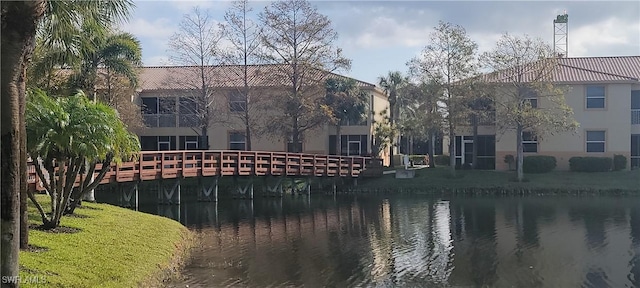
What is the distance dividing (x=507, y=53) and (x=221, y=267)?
2588cm

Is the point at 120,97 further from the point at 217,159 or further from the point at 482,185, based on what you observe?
the point at 482,185

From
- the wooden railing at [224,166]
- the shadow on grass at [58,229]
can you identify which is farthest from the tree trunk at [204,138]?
the shadow on grass at [58,229]

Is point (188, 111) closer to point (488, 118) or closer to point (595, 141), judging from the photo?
point (488, 118)

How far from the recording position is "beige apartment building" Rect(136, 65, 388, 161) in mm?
41094

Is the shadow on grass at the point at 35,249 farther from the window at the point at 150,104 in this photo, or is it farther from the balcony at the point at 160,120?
the window at the point at 150,104

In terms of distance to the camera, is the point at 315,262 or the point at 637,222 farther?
the point at 637,222

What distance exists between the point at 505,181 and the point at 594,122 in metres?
7.72

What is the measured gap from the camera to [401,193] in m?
36.0

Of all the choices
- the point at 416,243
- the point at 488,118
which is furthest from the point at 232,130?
the point at 416,243

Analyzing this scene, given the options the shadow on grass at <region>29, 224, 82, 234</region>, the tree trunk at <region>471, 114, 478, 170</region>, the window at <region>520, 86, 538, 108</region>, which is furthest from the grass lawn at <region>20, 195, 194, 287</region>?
the tree trunk at <region>471, 114, 478, 170</region>

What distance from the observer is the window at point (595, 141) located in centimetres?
3856

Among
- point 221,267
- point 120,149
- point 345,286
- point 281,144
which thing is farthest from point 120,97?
point 345,286

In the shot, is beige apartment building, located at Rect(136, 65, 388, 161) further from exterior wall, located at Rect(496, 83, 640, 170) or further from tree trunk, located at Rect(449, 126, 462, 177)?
exterior wall, located at Rect(496, 83, 640, 170)

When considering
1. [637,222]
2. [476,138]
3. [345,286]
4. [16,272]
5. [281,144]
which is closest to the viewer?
[16,272]
